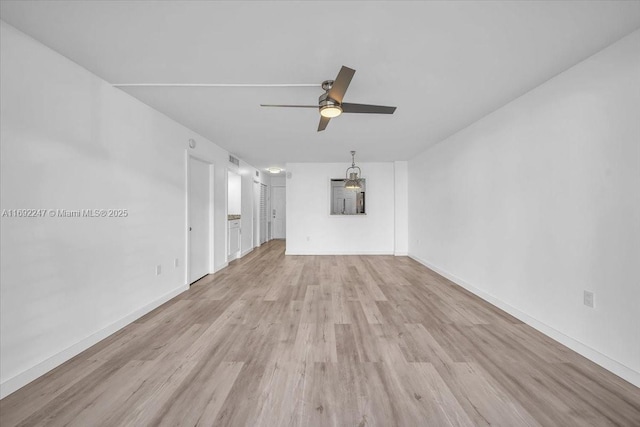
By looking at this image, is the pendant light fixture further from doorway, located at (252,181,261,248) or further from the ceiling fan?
the ceiling fan

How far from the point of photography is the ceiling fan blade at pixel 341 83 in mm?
1879

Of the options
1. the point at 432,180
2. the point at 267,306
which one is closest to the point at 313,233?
the point at 432,180

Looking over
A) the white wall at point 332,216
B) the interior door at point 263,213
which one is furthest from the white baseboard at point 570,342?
the interior door at point 263,213

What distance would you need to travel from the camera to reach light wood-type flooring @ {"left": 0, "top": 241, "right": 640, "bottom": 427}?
1.55 metres

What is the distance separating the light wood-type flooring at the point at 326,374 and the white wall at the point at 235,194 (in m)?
3.30

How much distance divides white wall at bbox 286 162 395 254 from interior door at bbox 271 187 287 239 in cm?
300

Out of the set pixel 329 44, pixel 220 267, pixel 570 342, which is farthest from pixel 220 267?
pixel 570 342

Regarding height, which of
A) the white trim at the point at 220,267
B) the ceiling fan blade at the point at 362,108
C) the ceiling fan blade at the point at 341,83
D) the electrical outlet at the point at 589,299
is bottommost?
the white trim at the point at 220,267

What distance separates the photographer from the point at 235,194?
646cm

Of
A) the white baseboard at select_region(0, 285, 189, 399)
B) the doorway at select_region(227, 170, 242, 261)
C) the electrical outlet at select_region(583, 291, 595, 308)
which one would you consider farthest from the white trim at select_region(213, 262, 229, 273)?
the electrical outlet at select_region(583, 291, 595, 308)

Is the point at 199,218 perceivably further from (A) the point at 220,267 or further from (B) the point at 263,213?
(B) the point at 263,213

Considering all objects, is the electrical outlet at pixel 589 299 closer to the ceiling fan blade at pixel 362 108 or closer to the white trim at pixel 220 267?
the ceiling fan blade at pixel 362 108

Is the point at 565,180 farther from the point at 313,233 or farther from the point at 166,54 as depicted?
the point at 313,233

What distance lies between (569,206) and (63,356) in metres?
4.44
